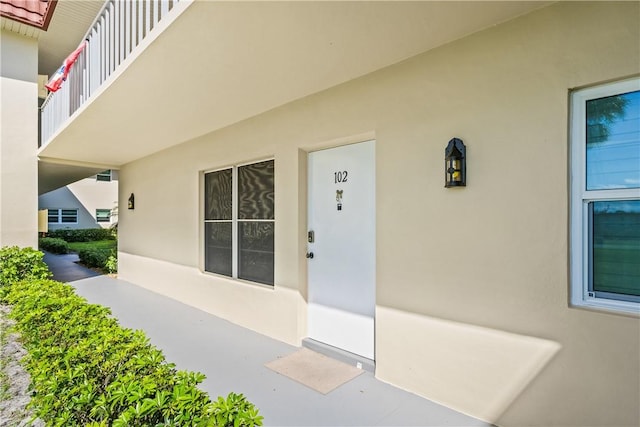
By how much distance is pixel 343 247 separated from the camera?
3.62 meters

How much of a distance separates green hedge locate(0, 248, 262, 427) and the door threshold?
74.7 inches

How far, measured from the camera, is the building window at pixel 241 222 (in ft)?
14.6

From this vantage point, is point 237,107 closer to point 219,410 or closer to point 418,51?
point 418,51

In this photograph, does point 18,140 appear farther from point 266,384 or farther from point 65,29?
point 266,384

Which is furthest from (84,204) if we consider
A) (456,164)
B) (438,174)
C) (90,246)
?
(456,164)

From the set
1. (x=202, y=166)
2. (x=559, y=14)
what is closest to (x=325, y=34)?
(x=559, y=14)

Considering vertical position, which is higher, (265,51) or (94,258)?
(265,51)

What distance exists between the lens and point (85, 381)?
6.05 feet

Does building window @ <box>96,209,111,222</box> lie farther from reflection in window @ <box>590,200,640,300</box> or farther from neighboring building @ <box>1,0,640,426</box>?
reflection in window @ <box>590,200,640,300</box>

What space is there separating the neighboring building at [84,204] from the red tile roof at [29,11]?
1413 cm

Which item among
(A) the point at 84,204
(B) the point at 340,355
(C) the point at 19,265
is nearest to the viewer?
(B) the point at 340,355

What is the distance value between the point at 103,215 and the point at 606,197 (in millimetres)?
23009

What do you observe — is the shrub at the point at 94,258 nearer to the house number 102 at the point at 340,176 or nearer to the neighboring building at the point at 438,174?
the neighboring building at the point at 438,174

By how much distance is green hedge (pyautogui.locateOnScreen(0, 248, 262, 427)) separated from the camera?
4.75ft
